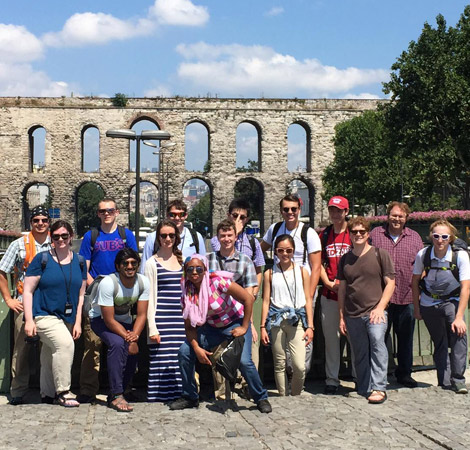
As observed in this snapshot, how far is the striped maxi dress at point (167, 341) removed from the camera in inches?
238

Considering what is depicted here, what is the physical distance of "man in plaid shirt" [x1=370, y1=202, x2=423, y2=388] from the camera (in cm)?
664

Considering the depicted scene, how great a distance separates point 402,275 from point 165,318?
2.29m

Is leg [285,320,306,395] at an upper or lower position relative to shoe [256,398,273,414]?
upper

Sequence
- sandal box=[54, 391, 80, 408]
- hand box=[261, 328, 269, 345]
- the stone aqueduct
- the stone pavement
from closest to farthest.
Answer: the stone pavement < sandal box=[54, 391, 80, 408] < hand box=[261, 328, 269, 345] < the stone aqueduct

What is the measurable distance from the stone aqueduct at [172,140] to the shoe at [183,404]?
39.7 metres

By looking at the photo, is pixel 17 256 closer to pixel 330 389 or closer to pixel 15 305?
pixel 15 305

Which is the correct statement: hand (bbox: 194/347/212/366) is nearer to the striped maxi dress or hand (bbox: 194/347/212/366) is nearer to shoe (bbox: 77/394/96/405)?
the striped maxi dress

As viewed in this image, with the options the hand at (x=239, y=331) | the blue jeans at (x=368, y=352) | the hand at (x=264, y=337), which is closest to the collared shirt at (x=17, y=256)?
the hand at (x=239, y=331)

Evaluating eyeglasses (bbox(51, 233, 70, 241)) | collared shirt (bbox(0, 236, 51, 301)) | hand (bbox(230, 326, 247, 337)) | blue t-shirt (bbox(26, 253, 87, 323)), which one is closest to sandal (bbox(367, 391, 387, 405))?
hand (bbox(230, 326, 247, 337))

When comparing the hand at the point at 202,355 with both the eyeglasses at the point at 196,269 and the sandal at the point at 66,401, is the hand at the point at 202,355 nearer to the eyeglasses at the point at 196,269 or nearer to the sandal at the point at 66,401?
the eyeglasses at the point at 196,269

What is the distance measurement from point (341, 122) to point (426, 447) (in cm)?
4247

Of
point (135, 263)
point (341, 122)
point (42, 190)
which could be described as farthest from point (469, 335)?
point (42, 190)

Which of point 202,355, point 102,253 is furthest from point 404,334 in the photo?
point 102,253

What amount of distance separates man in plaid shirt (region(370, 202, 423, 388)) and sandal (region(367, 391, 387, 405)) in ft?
2.34
